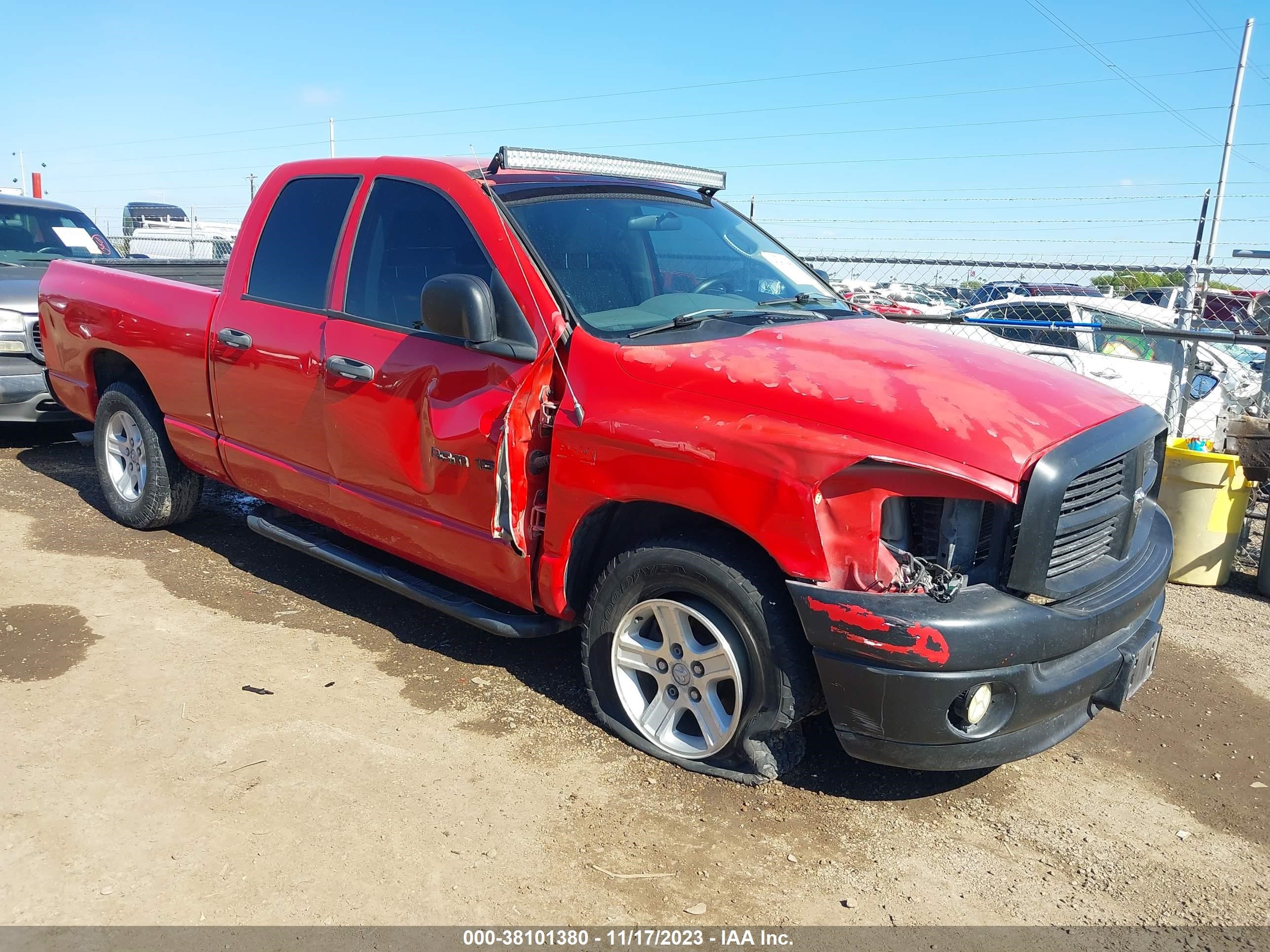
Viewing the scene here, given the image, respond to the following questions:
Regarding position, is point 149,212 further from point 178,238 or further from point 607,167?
point 607,167

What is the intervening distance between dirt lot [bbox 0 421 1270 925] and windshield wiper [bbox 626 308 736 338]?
148cm

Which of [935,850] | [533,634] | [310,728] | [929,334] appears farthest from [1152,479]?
[310,728]

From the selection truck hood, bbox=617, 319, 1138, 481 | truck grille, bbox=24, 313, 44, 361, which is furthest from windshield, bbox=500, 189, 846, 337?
truck grille, bbox=24, 313, 44, 361

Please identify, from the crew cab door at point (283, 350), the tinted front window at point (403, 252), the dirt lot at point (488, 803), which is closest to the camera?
the dirt lot at point (488, 803)

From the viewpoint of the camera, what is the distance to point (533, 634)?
374 cm

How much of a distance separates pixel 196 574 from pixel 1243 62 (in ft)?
65.9

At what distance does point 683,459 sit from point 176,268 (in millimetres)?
5086

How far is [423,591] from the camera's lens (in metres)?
4.01

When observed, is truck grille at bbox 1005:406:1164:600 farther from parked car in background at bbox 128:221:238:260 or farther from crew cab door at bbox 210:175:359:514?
parked car in background at bbox 128:221:238:260

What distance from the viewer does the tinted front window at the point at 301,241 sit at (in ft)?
14.2

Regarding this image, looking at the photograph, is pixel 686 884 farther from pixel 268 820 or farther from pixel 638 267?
pixel 638 267

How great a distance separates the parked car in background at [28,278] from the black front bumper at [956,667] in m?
6.09

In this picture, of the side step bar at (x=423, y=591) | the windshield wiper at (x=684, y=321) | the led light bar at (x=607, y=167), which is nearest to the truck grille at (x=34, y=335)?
the side step bar at (x=423, y=591)

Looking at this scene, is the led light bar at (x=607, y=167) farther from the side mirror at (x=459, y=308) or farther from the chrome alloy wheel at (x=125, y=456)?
the chrome alloy wheel at (x=125, y=456)
